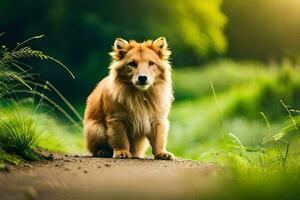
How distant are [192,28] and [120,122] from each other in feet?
25.9

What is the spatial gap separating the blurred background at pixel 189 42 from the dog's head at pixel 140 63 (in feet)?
14.7

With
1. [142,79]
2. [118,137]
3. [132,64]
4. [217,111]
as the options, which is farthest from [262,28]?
[118,137]

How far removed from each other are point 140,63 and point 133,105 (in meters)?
0.42

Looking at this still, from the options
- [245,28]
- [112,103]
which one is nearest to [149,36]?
[245,28]

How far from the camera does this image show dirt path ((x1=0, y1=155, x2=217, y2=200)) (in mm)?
4605

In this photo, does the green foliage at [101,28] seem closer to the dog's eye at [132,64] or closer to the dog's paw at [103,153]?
the dog's paw at [103,153]

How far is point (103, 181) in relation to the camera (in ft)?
16.8

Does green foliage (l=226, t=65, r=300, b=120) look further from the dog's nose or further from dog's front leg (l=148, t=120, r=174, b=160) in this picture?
the dog's nose

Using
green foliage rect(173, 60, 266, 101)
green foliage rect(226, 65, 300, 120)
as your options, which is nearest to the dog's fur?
green foliage rect(226, 65, 300, 120)

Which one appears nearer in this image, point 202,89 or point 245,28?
point 202,89

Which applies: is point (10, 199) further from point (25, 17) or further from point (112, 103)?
point (25, 17)

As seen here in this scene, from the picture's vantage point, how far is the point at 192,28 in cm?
1484

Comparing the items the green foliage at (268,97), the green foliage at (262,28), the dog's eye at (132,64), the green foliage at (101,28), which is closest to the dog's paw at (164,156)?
the dog's eye at (132,64)

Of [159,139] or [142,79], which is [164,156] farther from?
[142,79]
